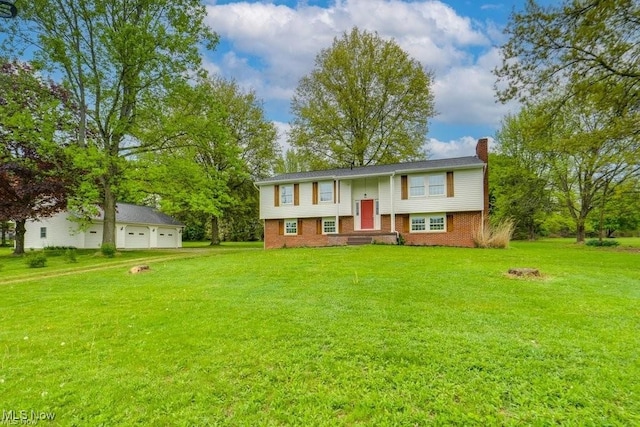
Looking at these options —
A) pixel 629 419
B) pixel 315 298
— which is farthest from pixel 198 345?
pixel 629 419

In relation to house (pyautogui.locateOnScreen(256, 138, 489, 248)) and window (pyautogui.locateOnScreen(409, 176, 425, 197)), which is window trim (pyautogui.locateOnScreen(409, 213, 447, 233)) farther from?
window (pyautogui.locateOnScreen(409, 176, 425, 197))

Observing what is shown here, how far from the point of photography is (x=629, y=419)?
9.11 ft

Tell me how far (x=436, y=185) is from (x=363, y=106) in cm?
1356

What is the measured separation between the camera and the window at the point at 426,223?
20516 millimetres

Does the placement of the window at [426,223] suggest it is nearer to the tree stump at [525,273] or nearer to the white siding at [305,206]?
the white siding at [305,206]

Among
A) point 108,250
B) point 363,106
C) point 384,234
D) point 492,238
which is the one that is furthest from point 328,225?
point 363,106

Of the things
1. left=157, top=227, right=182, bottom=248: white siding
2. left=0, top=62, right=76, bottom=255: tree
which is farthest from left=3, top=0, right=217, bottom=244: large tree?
left=157, top=227, right=182, bottom=248: white siding

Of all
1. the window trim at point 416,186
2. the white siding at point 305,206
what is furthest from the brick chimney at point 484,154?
the white siding at point 305,206

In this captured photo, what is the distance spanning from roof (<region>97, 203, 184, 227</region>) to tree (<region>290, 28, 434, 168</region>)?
14.5 metres

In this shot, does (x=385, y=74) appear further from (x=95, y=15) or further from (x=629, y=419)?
(x=629, y=419)

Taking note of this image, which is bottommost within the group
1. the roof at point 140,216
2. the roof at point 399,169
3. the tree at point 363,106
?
the roof at point 140,216

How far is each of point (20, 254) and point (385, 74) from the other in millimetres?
29944

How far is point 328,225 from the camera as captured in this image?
23.0m

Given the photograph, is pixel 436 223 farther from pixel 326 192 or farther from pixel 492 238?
pixel 326 192
